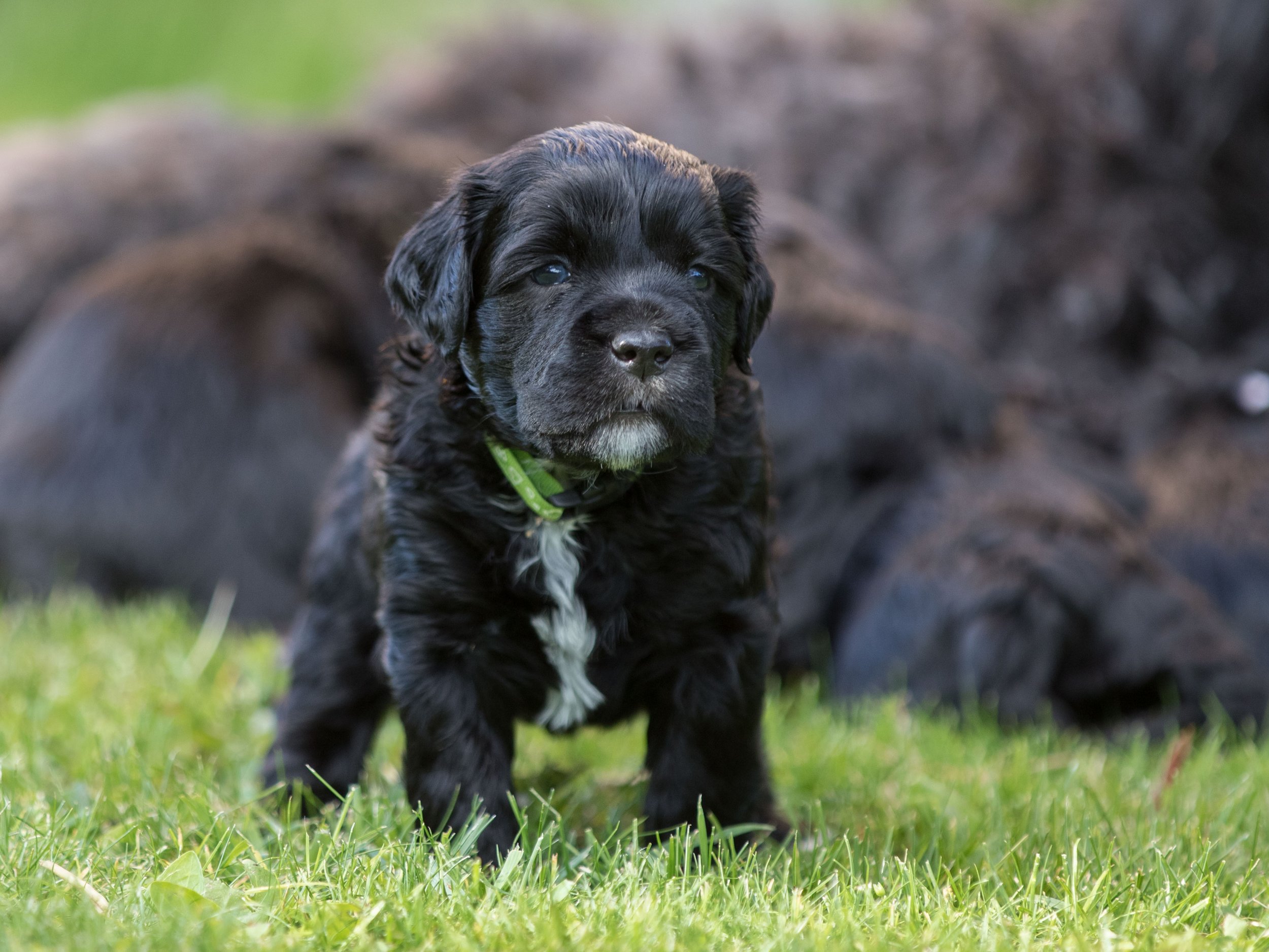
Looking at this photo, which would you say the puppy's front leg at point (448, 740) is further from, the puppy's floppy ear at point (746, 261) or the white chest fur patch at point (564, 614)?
the puppy's floppy ear at point (746, 261)

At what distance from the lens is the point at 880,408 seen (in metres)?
4.14

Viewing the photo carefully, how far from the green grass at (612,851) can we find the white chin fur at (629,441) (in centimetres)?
58

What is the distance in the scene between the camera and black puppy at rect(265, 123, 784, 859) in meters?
2.10

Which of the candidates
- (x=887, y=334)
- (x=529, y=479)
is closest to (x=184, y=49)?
(x=887, y=334)

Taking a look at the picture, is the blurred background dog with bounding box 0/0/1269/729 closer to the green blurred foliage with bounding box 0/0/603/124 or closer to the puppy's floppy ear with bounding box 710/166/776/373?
the puppy's floppy ear with bounding box 710/166/776/373

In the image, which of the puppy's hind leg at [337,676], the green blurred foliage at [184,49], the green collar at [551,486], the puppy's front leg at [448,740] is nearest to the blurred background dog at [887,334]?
the puppy's hind leg at [337,676]

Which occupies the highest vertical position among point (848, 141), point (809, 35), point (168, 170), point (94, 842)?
point (809, 35)

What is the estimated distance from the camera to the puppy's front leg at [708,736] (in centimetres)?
224

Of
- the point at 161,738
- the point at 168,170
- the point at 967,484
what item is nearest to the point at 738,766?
the point at 161,738

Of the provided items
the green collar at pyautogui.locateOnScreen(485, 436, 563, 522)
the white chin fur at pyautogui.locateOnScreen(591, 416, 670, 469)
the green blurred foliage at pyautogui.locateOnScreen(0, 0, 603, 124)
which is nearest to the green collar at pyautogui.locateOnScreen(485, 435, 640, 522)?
the green collar at pyautogui.locateOnScreen(485, 436, 563, 522)

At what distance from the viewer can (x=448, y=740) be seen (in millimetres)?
2180

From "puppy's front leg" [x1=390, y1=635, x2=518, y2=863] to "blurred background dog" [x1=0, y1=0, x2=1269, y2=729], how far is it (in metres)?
1.66

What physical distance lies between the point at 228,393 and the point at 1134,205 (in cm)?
299

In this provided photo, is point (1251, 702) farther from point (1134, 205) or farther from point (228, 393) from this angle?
point (228, 393)
